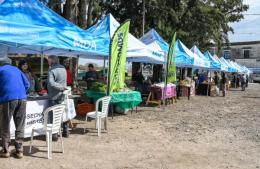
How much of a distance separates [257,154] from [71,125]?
482cm

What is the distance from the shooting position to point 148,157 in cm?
869

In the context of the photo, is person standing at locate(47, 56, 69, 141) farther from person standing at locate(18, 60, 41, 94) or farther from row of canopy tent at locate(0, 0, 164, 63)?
person standing at locate(18, 60, 41, 94)

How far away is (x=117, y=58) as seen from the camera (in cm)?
1148

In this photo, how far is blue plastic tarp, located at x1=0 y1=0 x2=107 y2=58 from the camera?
8941mm

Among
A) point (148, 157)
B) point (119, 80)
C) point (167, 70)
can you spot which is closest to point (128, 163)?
point (148, 157)

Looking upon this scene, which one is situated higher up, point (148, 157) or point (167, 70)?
point (167, 70)

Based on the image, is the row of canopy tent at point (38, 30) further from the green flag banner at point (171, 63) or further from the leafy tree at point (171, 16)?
the leafy tree at point (171, 16)

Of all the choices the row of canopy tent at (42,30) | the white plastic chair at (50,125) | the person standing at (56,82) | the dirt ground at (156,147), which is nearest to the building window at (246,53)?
the dirt ground at (156,147)

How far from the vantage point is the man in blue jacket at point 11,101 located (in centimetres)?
759

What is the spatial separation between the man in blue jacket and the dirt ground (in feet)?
1.10

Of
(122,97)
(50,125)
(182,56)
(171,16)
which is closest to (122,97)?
(122,97)

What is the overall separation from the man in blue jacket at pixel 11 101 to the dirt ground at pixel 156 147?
34cm

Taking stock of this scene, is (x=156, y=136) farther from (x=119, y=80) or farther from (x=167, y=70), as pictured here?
(x=167, y=70)

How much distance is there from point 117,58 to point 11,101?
172 inches
